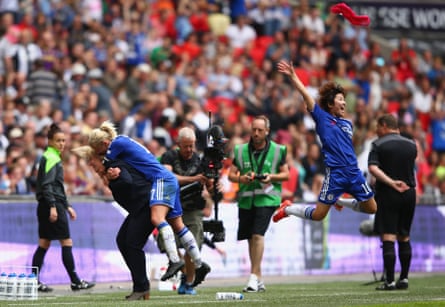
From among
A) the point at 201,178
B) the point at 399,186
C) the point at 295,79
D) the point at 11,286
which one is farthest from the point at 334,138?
the point at 11,286

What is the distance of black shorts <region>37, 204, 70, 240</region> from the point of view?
1833 centimetres

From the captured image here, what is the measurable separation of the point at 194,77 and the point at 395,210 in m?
11.4

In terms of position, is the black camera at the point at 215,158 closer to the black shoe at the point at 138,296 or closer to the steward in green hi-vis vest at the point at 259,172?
the steward in green hi-vis vest at the point at 259,172

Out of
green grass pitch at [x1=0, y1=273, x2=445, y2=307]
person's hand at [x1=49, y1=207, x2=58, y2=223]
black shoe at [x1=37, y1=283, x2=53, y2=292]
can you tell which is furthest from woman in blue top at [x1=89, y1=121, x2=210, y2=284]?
black shoe at [x1=37, y1=283, x2=53, y2=292]

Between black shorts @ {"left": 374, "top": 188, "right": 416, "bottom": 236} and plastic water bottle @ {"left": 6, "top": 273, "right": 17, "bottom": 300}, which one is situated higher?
black shorts @ {"left": 374, "top": 188, "right": 416, "bottom": 236}

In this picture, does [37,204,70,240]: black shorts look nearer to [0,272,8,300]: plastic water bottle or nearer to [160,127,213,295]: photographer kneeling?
[160,127,213,295]: photographer kneeling

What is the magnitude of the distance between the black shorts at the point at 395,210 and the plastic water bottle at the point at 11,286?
5.36 metres

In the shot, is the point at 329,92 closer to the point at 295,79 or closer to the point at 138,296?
the point at 295,79

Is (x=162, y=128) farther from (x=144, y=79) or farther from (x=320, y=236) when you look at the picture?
(x=320, y=236)

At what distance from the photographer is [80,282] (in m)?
18.3

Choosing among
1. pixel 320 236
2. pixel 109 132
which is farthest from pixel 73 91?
pixel 109 132

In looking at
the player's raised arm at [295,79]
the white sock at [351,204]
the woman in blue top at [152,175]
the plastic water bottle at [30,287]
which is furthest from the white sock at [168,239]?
the white sock at [351,204]

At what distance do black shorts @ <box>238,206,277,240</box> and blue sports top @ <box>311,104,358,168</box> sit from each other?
158cm

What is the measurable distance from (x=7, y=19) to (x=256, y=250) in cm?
1082
